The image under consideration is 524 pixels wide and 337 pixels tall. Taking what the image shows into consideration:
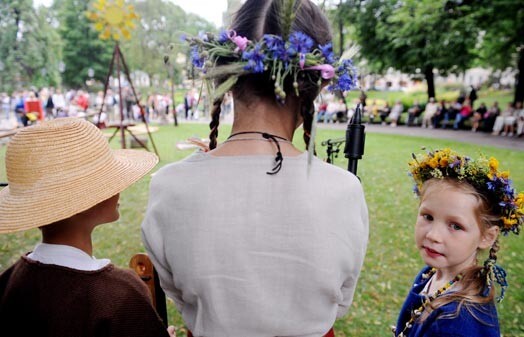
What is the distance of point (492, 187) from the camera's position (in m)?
1.69

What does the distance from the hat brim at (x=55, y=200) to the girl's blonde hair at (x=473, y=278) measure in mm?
1405

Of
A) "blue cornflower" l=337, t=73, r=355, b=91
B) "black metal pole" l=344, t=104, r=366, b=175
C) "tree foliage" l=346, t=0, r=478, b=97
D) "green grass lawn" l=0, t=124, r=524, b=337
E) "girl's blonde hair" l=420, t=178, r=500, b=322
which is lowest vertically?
"green grass lawn" l=0, t=124, r=524, b=337

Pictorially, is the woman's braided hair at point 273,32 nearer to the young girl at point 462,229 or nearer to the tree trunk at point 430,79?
Result: the young girl at point 462,229

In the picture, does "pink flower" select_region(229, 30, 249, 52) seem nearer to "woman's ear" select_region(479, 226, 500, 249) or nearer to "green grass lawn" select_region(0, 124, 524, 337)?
"green grass lawn" select_region(0, 124, 524, 337)

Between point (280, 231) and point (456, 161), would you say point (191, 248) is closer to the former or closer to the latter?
point (280, 231)

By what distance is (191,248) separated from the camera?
1.05 meters

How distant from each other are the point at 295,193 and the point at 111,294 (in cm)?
78

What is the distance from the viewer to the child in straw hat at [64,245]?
1283 millimetres

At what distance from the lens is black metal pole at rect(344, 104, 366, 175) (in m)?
1.60

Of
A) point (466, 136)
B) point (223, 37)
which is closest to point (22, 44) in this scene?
point (466, 136)

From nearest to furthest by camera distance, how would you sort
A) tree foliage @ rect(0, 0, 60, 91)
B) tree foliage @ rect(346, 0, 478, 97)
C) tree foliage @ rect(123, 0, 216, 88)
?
tree foliage @ rect(346, 0, 478, 97) → tree foliage @ rect(123, 0, 216, 88) → tree foliage @ rect(0, 0, 60, 91)

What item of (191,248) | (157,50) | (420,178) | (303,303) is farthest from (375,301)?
(157,50)

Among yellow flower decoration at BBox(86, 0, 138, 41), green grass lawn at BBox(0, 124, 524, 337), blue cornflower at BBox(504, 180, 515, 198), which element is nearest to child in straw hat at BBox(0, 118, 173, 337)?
green grass lawn at BBox(0, 124, 524, 337)

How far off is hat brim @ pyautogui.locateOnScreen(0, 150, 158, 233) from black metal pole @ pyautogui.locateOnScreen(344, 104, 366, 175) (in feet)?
3.07
